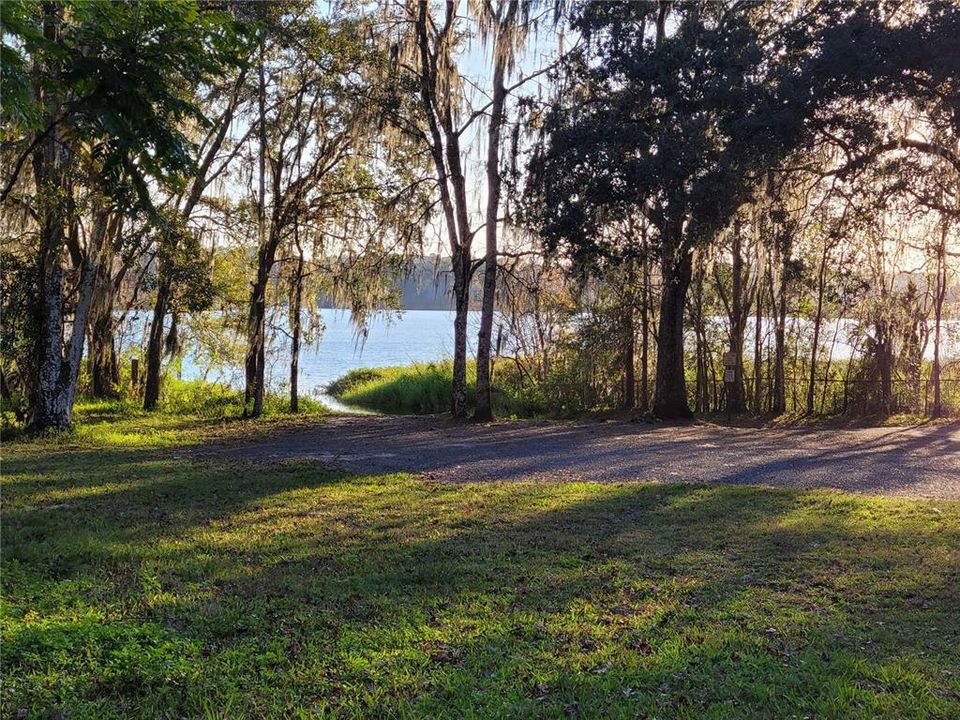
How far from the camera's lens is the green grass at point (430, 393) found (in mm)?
19453

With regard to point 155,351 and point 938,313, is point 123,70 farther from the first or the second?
point 938,313

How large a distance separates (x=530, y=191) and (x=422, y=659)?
A: 11192 millimetres

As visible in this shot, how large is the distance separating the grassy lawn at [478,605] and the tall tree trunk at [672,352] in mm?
8119

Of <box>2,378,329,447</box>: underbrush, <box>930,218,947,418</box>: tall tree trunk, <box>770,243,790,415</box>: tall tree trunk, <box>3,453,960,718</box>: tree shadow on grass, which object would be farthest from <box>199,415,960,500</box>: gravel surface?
<box>770,243,790,415</box>: tall tree trunk

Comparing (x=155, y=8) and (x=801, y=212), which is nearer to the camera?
(x=155, y=8)

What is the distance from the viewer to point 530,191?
13.8 meters

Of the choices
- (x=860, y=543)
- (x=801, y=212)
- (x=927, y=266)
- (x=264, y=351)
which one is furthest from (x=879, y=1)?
(x=264, y=351)

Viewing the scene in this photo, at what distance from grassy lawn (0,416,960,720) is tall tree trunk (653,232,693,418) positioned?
8.12 m

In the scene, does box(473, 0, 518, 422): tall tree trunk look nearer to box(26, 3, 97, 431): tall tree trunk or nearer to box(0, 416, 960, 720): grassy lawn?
box(26, 3, 97, 431): tall tree trunk

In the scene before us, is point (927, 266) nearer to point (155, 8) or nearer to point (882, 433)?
point (882, 433)

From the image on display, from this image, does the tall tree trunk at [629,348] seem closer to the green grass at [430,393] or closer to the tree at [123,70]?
the green grass at [430,393]

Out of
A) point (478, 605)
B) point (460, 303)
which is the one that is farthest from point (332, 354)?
point (478, 605)

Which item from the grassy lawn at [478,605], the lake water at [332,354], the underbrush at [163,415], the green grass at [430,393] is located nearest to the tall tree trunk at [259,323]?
the underbrush at [163,415]

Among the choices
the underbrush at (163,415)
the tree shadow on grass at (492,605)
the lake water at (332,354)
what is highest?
the lake water at (332,354)
